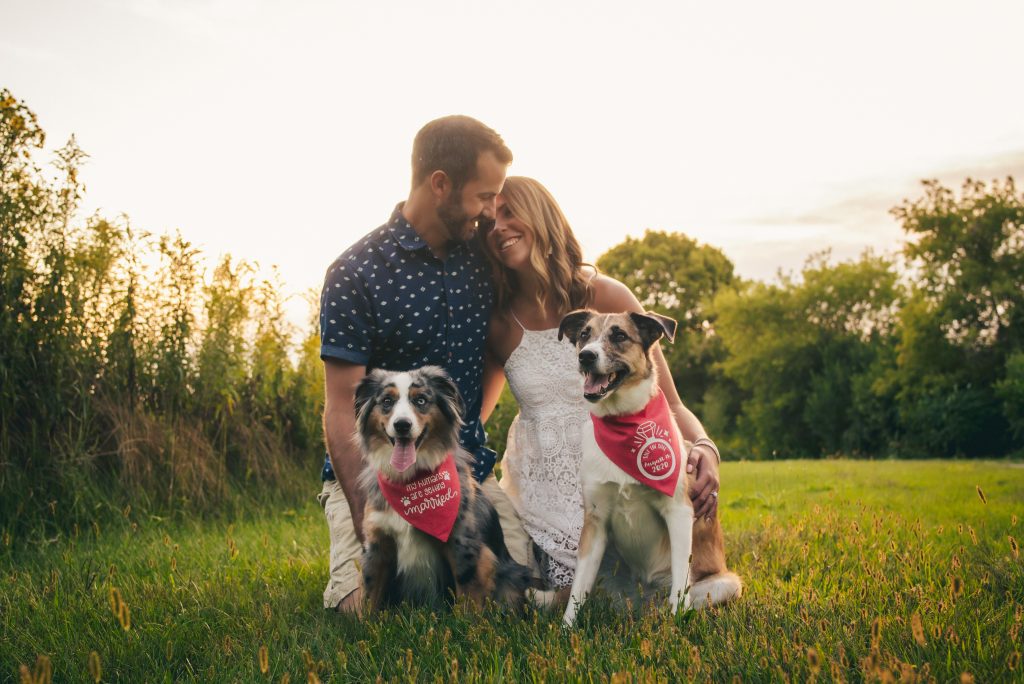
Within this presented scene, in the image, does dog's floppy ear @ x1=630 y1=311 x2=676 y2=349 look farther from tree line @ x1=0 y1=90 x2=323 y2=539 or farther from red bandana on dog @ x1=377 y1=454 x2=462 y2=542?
tree line @ x1=0 y1=90 x2=323 y2=539

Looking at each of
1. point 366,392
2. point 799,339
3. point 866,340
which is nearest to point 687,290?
point 799,339

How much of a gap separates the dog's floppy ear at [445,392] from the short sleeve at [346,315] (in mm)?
450

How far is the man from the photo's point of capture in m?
4.04

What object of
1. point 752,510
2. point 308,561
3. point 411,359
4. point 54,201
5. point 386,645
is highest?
point 54,201

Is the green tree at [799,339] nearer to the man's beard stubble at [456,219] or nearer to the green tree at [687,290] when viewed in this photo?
the green tree at [687,290]

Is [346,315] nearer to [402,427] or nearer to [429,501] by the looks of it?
[402,427]

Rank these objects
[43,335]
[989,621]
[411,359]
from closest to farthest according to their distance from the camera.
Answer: [989,621]
[411,359]
[43,335]

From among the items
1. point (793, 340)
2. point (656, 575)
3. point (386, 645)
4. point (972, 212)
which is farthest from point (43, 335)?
point (793, 340)

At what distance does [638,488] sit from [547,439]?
999 mm

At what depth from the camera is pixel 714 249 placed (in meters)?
38.7

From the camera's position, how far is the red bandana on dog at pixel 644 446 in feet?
11.9

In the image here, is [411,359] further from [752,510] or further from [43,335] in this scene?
[752,510]

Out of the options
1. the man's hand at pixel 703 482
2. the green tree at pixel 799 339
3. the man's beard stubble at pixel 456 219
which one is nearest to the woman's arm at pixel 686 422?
the man's hand at pixel 703 482

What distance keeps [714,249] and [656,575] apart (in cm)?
3668
